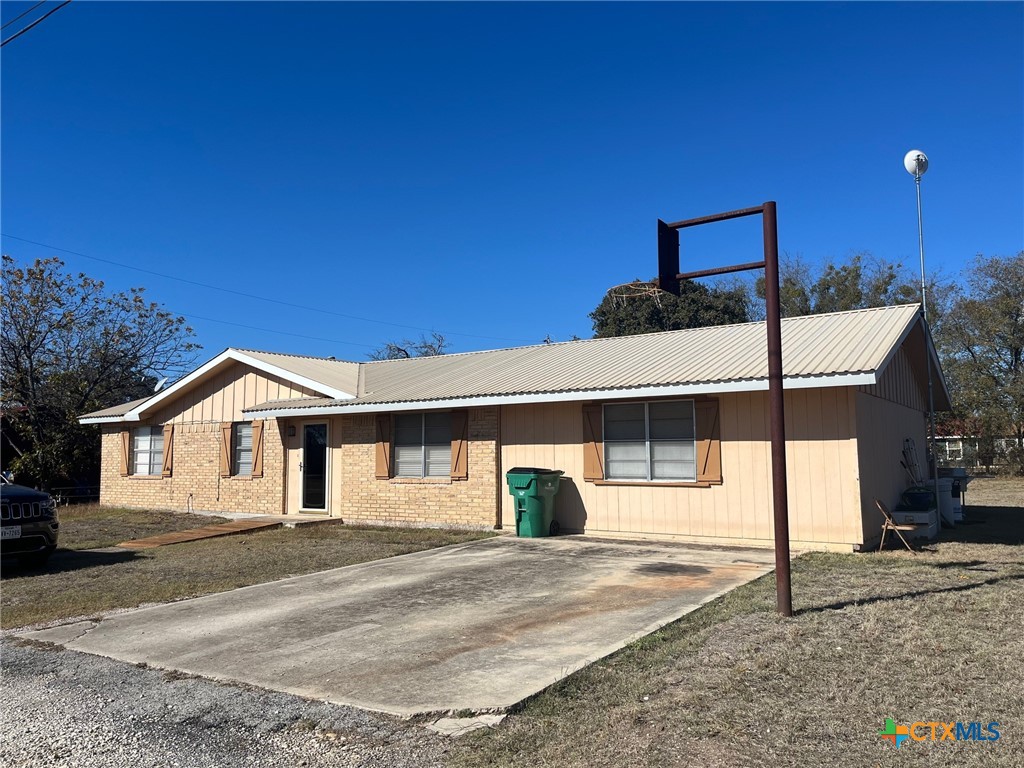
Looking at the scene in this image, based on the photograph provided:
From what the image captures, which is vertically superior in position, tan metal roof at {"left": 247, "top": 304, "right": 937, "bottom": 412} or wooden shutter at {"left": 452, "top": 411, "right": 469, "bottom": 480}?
tan metal roof at {"left": 247, "top": 304, "right": 937, "bottom": 412}

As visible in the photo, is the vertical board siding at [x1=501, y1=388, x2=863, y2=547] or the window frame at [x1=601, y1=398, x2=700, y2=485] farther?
the window frame at [x1=601, y1=398, x2=700, y2=485]

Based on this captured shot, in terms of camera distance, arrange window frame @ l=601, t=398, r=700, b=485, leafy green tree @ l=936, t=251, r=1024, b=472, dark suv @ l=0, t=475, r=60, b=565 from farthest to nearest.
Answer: leafy green tree @ l=936, t=251, r=1024, b=472 → window frame @ l=601, t=398, r=700, b=485 → dark suv @ l=0, t=475, r=60, b=565

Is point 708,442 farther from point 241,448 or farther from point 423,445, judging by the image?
point 241,448

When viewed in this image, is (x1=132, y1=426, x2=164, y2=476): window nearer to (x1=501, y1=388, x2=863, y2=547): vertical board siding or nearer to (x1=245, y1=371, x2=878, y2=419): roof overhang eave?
(x1=245, y1=371, x2=878, y2=419): roof overhang eave

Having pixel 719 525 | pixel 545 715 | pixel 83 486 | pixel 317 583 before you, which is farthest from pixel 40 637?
pixel 83 486

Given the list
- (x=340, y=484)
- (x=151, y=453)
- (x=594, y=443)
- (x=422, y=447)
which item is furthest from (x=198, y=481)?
(x=594, y=443)

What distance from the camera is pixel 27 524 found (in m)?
9.95

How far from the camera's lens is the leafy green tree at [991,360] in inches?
1182

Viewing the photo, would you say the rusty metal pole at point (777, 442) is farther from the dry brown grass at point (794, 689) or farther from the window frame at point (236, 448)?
the window frame at point (236, 448)

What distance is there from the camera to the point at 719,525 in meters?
11.4

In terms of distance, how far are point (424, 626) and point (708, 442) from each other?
6.28 metres

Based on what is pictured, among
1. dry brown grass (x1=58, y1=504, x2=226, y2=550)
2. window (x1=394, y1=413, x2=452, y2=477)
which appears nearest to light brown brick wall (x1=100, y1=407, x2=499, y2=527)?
window (x1=394, y1=413, x2=452, y2=477)

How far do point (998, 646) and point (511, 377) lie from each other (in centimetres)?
1018

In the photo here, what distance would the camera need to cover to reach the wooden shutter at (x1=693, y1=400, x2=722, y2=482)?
11.4 meters
